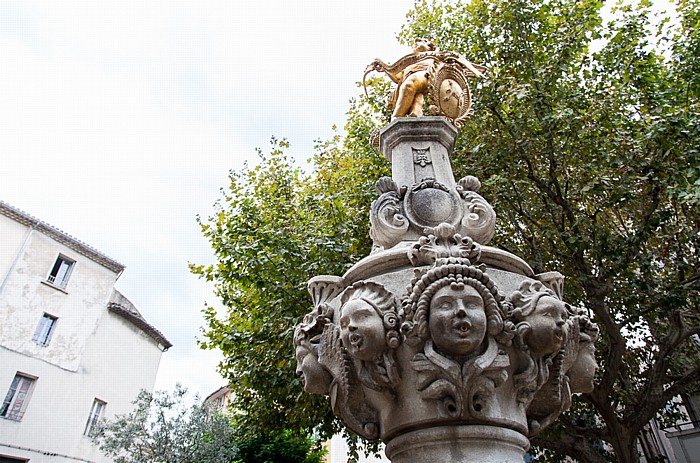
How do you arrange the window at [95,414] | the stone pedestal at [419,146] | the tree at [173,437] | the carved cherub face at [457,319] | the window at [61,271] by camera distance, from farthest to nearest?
the window at [61,271]
the window at [95,414]
the tree at [173,437]
the stone pedestal at [419,146]
the carved cherub face at [457,319]

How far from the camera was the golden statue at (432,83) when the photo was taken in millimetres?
5059

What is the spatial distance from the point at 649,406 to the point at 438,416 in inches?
257

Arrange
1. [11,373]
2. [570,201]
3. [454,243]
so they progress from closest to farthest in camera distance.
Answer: [454,243] → [570,201] → [11,373]

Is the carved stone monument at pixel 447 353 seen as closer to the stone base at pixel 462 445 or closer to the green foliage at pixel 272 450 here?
the stone base at pixel 462 445

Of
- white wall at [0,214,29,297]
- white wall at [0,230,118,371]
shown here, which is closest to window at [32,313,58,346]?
Answer: white wall at [0,230,118,371]

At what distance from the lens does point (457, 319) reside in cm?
242

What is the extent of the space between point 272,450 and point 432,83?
13.4 m

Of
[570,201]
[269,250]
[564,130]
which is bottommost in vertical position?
[269,250]

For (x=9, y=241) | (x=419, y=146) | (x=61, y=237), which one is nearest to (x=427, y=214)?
(x=419, y=146)

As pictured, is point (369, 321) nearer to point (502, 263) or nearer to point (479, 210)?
point (502, 263)

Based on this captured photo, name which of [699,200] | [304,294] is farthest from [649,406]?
[304,294]

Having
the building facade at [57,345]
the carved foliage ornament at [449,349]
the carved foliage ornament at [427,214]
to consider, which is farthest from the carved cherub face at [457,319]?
the building facade at [57,345]

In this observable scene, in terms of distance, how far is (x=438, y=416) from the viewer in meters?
2.46

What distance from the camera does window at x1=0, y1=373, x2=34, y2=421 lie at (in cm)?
1456
